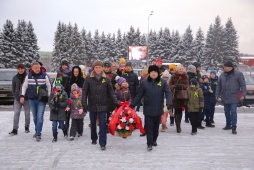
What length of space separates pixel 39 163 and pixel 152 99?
2547mm

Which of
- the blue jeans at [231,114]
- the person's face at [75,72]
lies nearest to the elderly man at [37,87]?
the person's face at [75,72]

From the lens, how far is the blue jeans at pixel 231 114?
885cm

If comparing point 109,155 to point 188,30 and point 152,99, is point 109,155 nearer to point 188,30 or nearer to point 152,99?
point 152,99

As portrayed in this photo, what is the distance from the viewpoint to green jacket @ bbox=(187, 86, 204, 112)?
8742 millimetres

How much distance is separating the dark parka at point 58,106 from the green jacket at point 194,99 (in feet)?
10.7

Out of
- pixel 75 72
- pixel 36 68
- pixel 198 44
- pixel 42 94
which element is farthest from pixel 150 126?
pixel 198 44

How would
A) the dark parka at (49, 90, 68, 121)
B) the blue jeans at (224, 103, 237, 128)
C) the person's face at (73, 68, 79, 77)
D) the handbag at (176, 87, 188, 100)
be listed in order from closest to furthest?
the dark parka at (49, 90, 68, 121), the person's face at (73, 68, 79, 77), the handbag at (176, 87, 188, 100), the blue jeans at (224, 103, 237, 128)

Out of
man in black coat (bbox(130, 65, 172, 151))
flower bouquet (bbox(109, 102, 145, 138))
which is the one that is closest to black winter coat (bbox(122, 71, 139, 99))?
flower bouquet (bbox(109, 102, 145, 138))

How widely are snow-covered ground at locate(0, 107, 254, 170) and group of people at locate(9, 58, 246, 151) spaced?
0.30 m

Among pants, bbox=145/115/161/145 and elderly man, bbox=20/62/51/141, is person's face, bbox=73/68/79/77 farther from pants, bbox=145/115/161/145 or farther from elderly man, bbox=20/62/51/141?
pants, bbox=145/115/161/145

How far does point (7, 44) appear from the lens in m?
62.2

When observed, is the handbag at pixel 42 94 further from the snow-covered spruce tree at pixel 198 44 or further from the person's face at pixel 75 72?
the snow-covered spruce tree at pixel 198 44

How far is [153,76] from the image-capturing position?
690cm

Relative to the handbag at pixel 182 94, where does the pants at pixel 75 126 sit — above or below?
below
